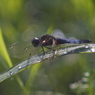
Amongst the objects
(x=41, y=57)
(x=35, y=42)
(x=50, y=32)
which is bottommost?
(x=50, y=32)

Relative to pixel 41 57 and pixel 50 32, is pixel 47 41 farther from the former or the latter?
pixel 41 57

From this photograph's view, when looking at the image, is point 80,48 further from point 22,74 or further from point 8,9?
point 8,9

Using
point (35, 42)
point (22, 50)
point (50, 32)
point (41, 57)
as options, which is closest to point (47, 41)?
point (35, 42)

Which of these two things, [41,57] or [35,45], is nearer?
[41,57]

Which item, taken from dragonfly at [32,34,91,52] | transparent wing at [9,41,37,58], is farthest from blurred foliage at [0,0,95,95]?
dragonfly at [32,34,91,52]

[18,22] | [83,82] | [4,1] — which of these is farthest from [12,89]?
[4,1]

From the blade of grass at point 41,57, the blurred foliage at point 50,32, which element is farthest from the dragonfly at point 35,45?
the blade of grass at point 41,57

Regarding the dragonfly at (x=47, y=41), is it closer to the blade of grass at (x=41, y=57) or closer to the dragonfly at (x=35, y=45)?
the dragonfly at (x=35, y=45)

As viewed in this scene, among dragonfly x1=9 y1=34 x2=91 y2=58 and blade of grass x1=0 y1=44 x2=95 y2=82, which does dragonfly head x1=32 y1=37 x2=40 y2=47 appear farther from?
blade of grass x1=0 y1=44 x2=95 y2=82

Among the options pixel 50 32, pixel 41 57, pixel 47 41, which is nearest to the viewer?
pixel 41 57
